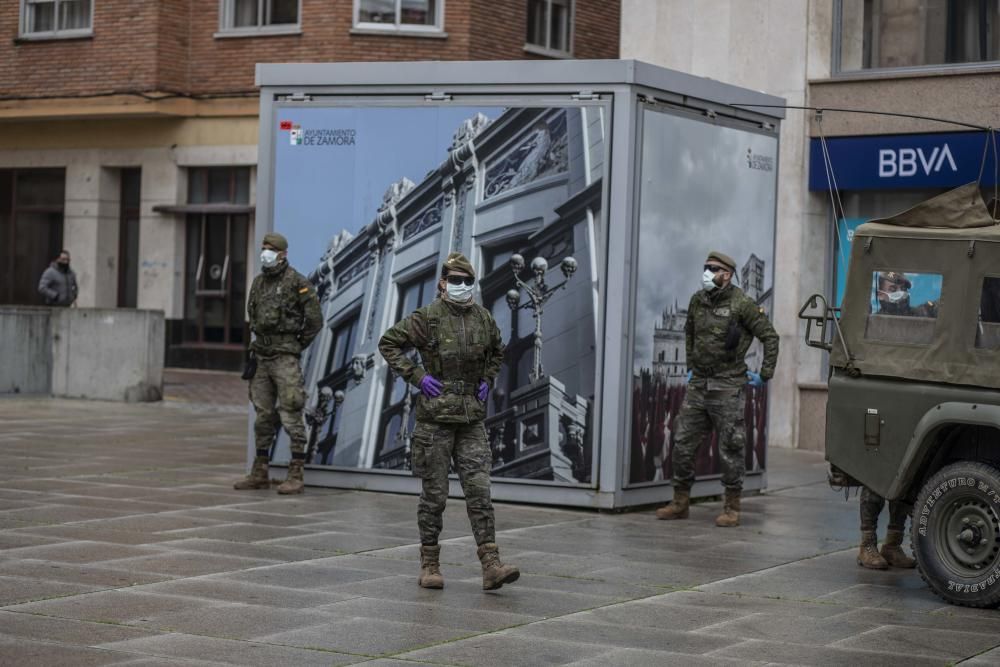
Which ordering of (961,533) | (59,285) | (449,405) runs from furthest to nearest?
1. (59,285)
2. (449,405)
3. (961,533)

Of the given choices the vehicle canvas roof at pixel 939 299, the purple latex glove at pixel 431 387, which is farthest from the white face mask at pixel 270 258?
the vehicle canvas roof at pixel 939 299

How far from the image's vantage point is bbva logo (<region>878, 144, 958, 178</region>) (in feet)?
56.4

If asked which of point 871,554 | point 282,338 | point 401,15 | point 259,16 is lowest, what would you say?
point 871,554

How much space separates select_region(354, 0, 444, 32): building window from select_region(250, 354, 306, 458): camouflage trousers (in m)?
14.4

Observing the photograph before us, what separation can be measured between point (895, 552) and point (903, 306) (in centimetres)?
172

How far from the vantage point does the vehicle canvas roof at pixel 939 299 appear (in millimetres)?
9102

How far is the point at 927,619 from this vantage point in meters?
8.48

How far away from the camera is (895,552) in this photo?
33.8 feet

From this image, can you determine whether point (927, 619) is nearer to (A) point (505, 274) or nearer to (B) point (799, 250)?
(A) point (505, 274)

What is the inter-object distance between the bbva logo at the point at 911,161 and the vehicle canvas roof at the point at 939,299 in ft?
25.7

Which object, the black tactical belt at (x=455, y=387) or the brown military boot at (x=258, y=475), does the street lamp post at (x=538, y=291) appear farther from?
the black tactical belt at (x=455, y=387)

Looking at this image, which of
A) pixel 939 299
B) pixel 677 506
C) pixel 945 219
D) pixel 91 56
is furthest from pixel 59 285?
pixel 939 299

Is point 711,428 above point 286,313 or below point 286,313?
below

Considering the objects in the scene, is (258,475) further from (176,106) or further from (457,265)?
(176,106)
